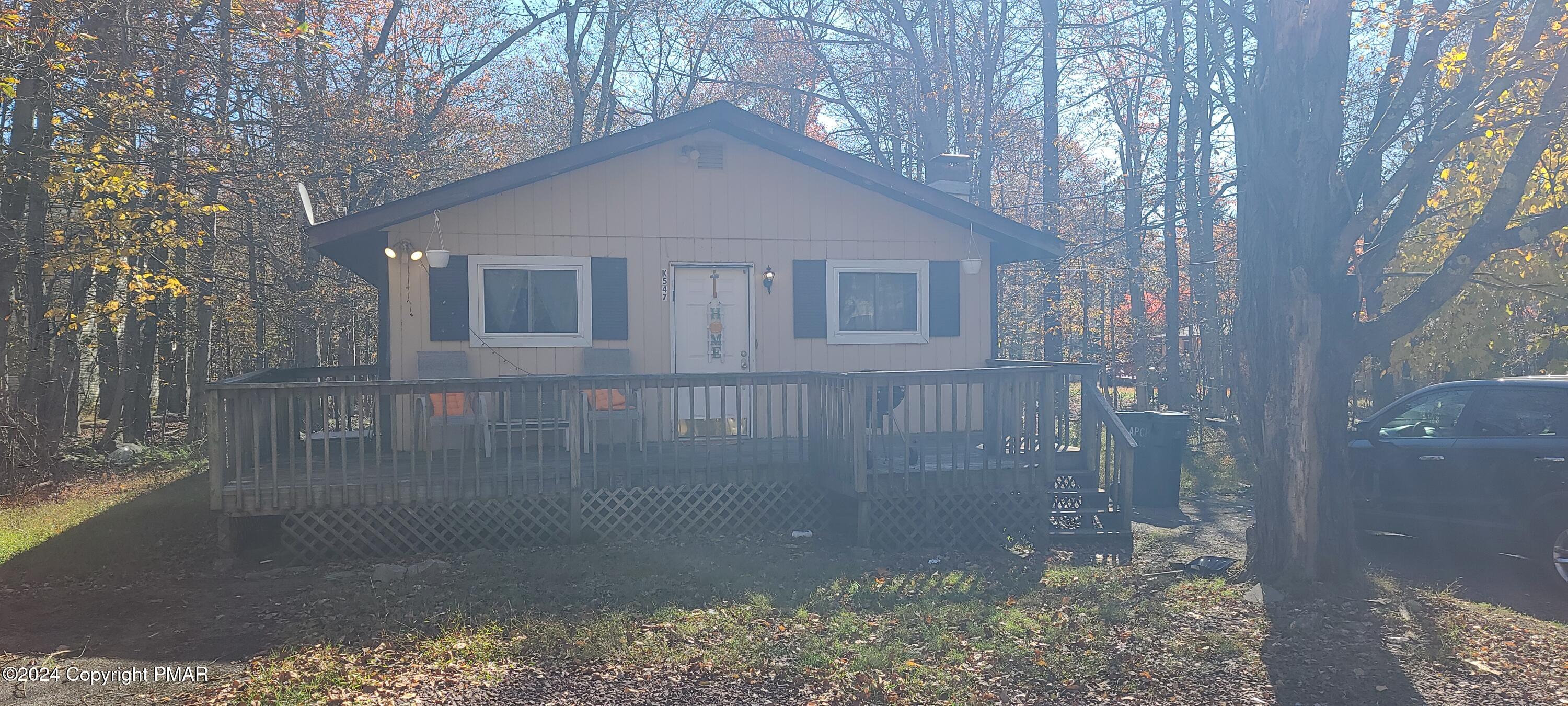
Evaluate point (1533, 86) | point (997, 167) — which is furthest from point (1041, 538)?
point (997, 167)

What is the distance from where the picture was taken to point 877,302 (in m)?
11.4

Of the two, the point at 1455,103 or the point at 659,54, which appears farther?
the point at 659,54

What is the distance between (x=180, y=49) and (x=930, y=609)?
11.6m

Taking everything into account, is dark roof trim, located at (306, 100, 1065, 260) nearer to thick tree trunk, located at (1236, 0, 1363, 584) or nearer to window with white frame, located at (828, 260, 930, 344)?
window with white frame, located at (828, 260, 930, 344)

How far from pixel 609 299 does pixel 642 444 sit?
7.81 feet

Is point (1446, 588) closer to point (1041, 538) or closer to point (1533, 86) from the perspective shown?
point (1041, 538)

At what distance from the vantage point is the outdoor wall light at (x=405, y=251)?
993 cm

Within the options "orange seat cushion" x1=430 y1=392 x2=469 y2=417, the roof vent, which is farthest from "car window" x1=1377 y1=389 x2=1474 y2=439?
"orange seat cushion" x1=430 y1=392 x2=469 y2=417

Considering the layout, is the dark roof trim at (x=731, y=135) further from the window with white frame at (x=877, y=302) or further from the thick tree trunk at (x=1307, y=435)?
the thick tree trunk at (x=1307, y=435)

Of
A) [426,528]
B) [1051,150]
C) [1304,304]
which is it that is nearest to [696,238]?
[426,528]

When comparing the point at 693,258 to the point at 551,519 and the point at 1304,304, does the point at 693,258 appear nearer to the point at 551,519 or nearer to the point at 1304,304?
the point at 551,519

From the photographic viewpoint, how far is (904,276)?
1142cm

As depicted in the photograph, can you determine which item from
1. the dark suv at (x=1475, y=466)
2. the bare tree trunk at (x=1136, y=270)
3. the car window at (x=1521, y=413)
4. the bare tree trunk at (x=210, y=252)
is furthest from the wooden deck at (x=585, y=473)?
the bare tree trunk at (x=1136, y=270)

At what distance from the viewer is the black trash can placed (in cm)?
1083
